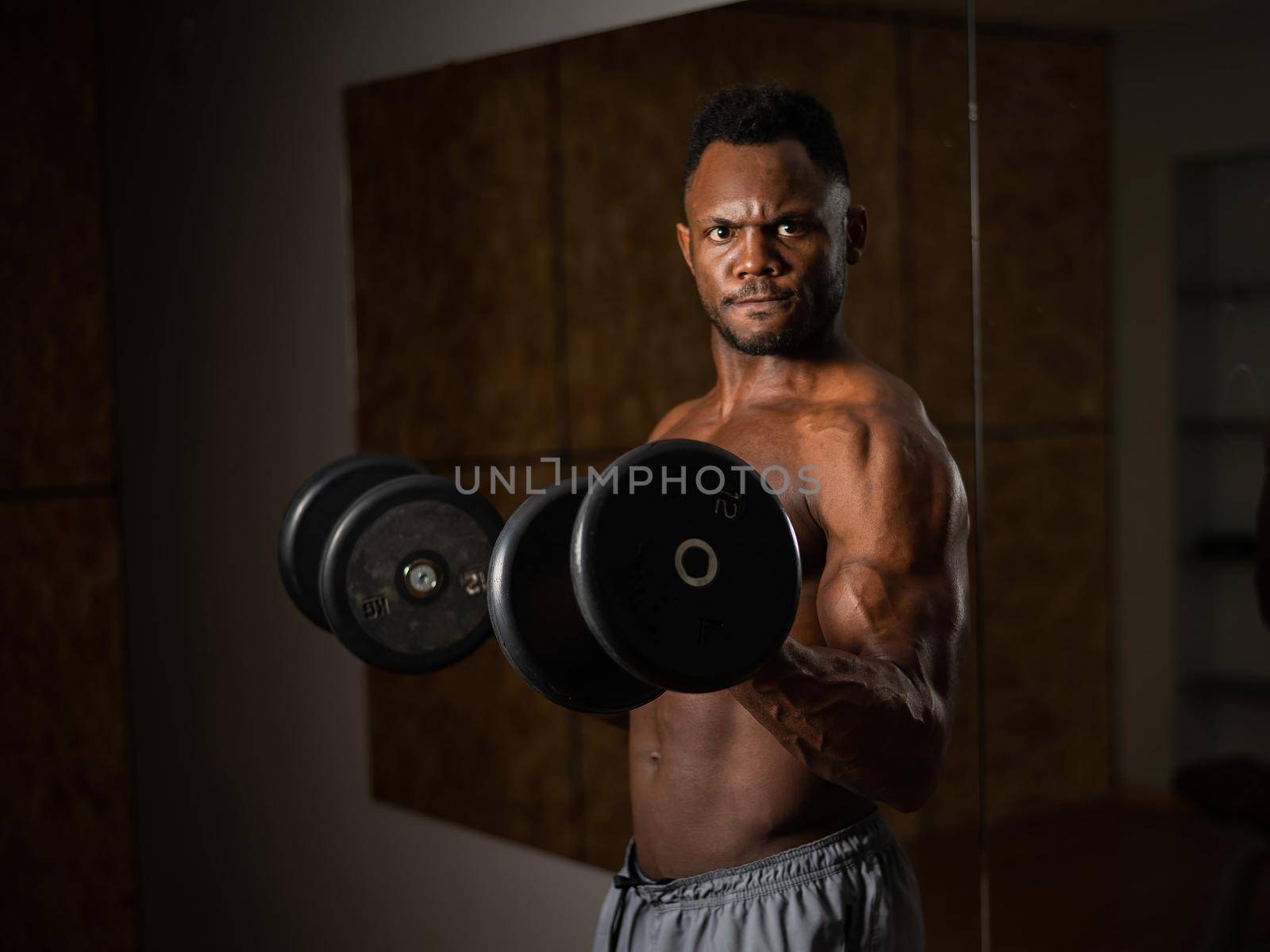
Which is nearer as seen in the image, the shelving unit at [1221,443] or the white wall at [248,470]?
the shelving unit at [1221,443]

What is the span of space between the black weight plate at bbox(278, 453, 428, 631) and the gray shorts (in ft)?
2.37

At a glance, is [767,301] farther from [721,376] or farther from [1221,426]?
[1221,426]

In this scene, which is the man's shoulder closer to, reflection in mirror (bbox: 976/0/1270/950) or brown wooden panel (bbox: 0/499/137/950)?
reflection in mirror (bbox: 976/0/1270/950)

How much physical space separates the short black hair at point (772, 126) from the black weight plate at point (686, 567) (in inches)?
22.8

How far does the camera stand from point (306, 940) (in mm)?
3100

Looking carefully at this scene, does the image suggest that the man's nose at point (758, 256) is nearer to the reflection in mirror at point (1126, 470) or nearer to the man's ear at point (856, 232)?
the man's ear at point (856, 232)

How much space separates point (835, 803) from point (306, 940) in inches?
75.4

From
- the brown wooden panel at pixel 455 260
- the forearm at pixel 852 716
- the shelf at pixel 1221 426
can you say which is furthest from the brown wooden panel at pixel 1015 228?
the brown wooden panel at pixel 455 260

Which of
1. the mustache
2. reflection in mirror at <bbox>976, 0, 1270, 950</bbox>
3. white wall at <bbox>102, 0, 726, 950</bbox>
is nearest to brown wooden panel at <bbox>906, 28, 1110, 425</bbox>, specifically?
reflection in mirror at <bbox>976, 0, 1270, 950</bbox>

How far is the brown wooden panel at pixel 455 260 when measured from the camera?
2.42 m

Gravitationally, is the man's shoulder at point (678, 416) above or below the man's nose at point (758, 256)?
below

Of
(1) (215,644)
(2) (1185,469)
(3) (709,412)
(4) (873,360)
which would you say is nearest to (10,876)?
(1) (215,644)

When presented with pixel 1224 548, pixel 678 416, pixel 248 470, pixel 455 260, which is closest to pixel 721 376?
pixel 678 416

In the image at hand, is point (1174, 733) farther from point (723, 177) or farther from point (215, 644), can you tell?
point (215, 644)
